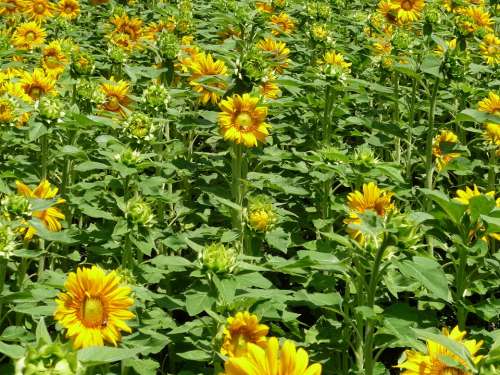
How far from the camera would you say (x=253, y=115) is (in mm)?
2678

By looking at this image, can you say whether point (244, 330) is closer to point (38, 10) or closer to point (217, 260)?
point (217, 260)

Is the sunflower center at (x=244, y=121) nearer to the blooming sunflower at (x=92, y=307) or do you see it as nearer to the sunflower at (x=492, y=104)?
the blooming sunflower at (x=92, y=307)

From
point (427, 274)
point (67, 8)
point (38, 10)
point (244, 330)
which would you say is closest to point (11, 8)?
point (38, 10)

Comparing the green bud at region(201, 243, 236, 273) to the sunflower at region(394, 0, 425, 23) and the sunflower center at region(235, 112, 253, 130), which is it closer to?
the sunflower center at region(235, 112, 253, 130)

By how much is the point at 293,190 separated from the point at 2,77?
5.21 ft

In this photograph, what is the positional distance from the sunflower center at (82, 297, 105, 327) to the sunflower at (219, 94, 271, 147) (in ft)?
3.72

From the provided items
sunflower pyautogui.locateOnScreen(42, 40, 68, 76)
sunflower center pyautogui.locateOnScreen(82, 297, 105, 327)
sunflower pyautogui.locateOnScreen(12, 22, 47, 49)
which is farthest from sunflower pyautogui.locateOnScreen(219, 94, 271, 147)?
sunflower pyautogui.locateOnScreen(12, 22, 47, 49)

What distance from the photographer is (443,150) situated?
320cm

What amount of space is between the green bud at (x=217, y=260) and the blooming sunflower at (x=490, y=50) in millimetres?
3109

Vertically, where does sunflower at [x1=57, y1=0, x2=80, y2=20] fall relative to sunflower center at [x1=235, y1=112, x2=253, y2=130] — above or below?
above

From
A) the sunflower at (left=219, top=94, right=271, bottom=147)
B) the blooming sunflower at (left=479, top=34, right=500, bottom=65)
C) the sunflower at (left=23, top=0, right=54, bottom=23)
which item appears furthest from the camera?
the sunflower at (left=23, top=0, right=54, bottom=23)

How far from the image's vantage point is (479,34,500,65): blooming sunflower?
4.34 metres

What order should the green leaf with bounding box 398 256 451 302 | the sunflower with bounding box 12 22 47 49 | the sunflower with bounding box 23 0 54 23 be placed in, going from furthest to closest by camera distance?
the sunflower with bounding box 23 0 54 23
the sunflower with bounding box 12 22 47 49
the green leaf with bounding box 398 256 451 302

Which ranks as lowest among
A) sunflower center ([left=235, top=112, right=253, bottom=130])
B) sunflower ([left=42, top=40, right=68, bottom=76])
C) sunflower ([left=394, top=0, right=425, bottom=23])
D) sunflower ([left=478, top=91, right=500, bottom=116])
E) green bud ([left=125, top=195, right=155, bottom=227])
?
green bud ([left=125, top=195, right=155, bottom=227])
